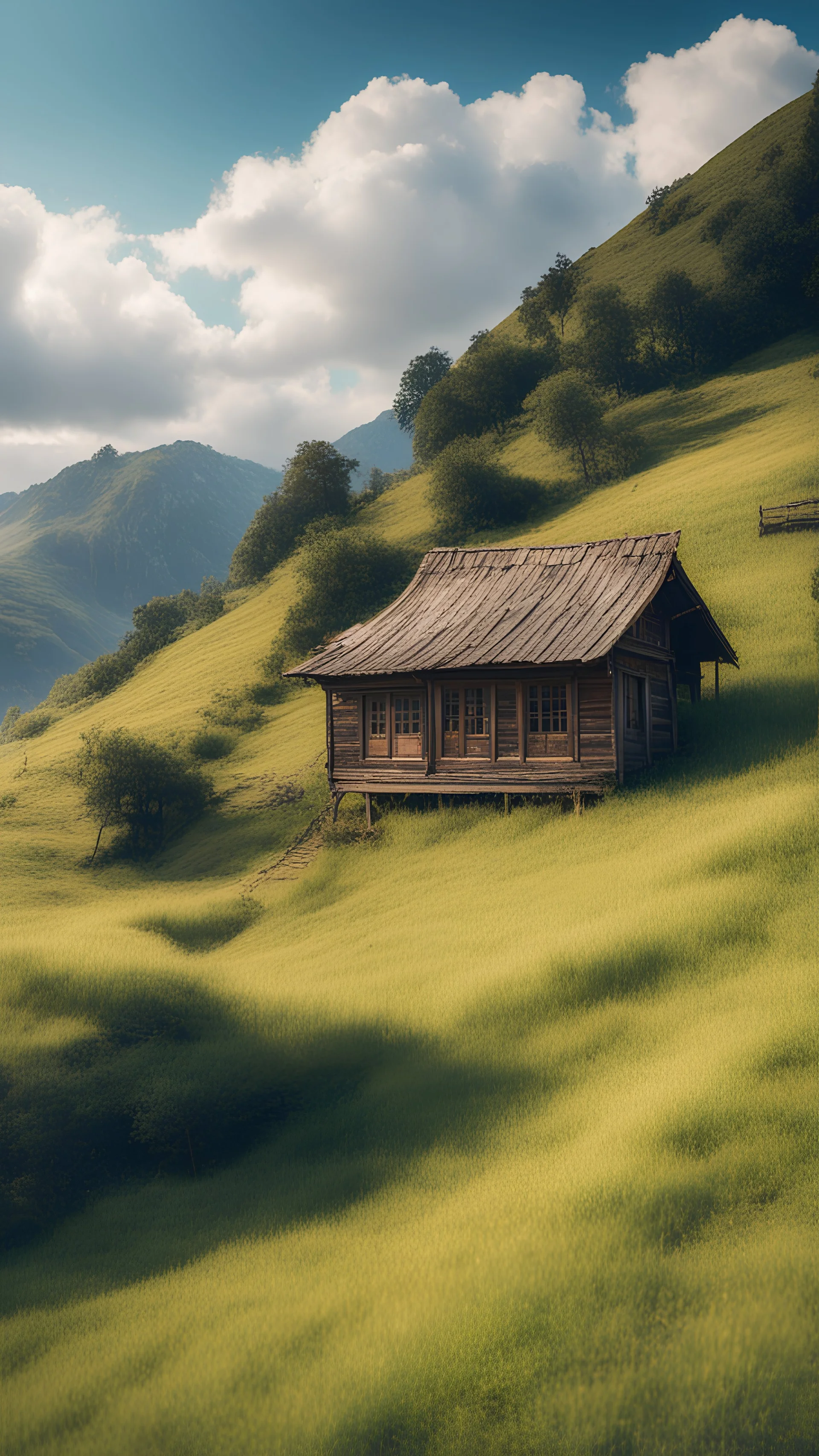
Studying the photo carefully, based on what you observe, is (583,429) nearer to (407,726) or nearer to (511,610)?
(511,610)

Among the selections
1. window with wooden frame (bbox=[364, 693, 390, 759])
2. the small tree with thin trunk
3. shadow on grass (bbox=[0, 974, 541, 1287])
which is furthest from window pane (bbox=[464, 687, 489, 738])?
the small tree with thin trunk

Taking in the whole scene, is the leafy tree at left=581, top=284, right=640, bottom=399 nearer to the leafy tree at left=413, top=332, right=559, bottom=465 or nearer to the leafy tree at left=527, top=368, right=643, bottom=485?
the leafy tree at left=413, top=332, right=559, bottom=465

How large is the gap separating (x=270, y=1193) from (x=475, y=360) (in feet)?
286

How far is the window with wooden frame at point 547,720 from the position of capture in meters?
28.3

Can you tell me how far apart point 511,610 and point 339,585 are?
1204 inches

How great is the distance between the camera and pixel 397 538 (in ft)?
237

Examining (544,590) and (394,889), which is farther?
(544,590)

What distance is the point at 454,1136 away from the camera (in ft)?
41.7

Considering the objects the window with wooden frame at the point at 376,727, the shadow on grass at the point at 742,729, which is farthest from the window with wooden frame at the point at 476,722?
the shadow on grass at the point at 742,729

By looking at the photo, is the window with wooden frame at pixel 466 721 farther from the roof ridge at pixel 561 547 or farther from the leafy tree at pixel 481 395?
the leafy tree at pixel 481 395

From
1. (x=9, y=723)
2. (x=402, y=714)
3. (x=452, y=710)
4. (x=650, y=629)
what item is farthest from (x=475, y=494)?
(x=9, y=723)

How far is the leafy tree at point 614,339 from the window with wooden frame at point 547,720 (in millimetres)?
61954

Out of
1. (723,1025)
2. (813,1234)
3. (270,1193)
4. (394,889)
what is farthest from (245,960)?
(813,1234)

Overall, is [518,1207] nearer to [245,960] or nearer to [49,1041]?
[49,1041]
